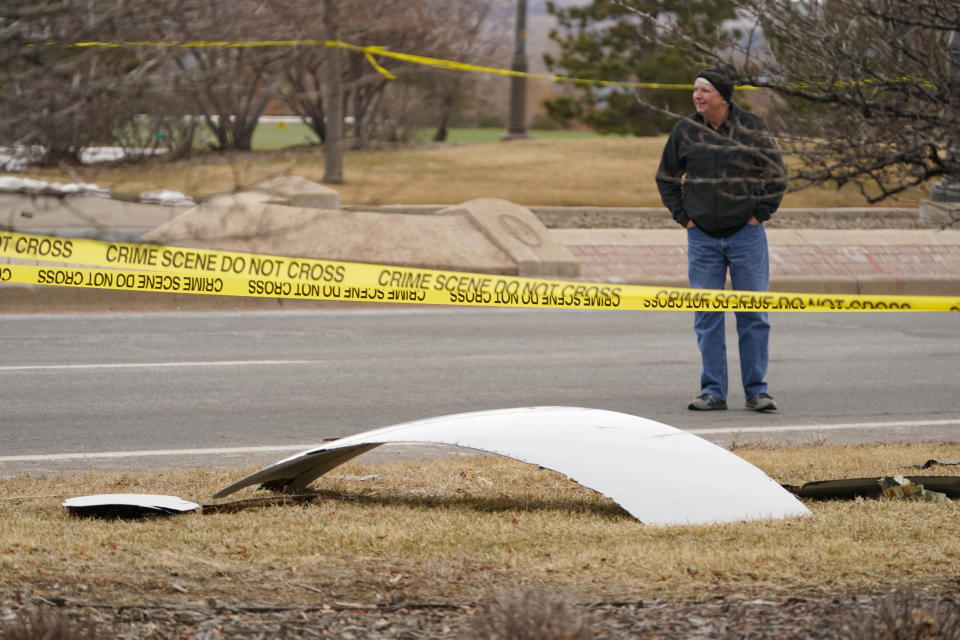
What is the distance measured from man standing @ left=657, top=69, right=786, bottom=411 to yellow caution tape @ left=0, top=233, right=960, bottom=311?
18cm

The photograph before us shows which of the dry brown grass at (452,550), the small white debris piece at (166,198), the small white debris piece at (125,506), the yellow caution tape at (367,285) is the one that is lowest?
the small white debris piece at (125,506)

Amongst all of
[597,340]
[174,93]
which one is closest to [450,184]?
[597,340]

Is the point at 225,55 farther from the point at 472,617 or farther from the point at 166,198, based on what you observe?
the point at 472,617

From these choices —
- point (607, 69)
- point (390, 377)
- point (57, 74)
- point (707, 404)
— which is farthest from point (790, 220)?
point (607, 69)

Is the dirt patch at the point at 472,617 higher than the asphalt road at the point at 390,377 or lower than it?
higher

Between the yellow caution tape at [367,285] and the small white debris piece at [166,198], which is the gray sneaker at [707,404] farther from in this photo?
the small white debris piece at [166,198]

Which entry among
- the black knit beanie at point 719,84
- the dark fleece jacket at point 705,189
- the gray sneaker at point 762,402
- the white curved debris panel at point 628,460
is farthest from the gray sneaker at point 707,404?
the white curved debris panel at point 628,460

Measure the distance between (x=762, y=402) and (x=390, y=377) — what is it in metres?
2.70

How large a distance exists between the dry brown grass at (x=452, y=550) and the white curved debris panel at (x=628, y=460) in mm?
143

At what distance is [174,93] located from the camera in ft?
12.4

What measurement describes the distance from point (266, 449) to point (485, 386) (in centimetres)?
243

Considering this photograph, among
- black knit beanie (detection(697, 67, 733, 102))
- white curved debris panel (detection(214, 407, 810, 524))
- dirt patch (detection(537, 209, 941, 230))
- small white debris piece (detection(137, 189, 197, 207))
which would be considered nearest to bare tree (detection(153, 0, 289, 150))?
small white debris piece (detection(137, 189, 197, 207))

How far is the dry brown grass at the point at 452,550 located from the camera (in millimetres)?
4281

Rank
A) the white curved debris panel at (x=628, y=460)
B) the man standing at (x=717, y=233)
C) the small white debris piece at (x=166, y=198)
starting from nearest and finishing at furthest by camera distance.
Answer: the small white debris piece at (x=166, y=198) < the white curved debris panel at (x=628, y=460) < the man standing at (x=717, y=233)
